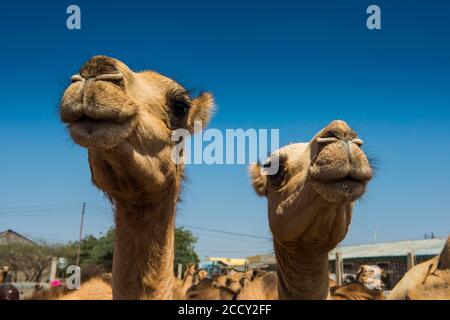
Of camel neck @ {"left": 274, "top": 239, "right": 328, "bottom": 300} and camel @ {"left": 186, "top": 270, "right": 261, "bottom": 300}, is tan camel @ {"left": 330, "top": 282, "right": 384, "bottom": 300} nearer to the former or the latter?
camel @ {"left": 186, "top": 270, "right": 261, "bottom": 300}

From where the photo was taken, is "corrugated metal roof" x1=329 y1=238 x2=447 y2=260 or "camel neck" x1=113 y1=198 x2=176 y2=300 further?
"corrugated metal roof" x1=329 y1=238 x2=447 y2=260

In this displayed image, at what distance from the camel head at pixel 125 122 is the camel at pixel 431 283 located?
483cm

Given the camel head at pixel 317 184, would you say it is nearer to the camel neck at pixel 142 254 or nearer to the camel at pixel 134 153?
the camel at pixel 134 153

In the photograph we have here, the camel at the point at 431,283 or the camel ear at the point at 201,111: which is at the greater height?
the camel ear at the point at 201,111

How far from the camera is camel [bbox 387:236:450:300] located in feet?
22.6

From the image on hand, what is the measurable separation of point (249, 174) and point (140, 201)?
7.71 feet

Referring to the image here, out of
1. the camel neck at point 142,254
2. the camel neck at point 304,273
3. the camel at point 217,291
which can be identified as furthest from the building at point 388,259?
the camel neck at point 142,254

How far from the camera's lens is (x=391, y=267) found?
19.8 m

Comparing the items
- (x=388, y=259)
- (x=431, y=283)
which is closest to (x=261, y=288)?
(x=431, y=283)

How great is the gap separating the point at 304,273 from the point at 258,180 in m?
1.33

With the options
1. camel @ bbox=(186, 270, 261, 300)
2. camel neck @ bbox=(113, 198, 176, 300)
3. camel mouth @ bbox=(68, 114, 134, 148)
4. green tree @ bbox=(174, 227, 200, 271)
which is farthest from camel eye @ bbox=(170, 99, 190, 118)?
green tree @ bbox=(174, 227, 200, 271)

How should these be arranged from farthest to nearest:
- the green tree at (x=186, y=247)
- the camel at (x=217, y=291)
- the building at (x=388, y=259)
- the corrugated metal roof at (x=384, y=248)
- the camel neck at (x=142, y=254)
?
the green tree at (x=186, y=247)
the corrugated metal roof at (x=384, y=248)
the building at (x=388, y=259)
the camel at (x=217, y=291)
the camel neck at (x=142, y=254)

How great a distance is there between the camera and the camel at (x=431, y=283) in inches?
271

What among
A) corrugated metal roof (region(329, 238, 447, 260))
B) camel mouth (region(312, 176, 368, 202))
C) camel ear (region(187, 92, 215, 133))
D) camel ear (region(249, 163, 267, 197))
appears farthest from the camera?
corrugated metal roof (region(329, 238, 447, 260))
